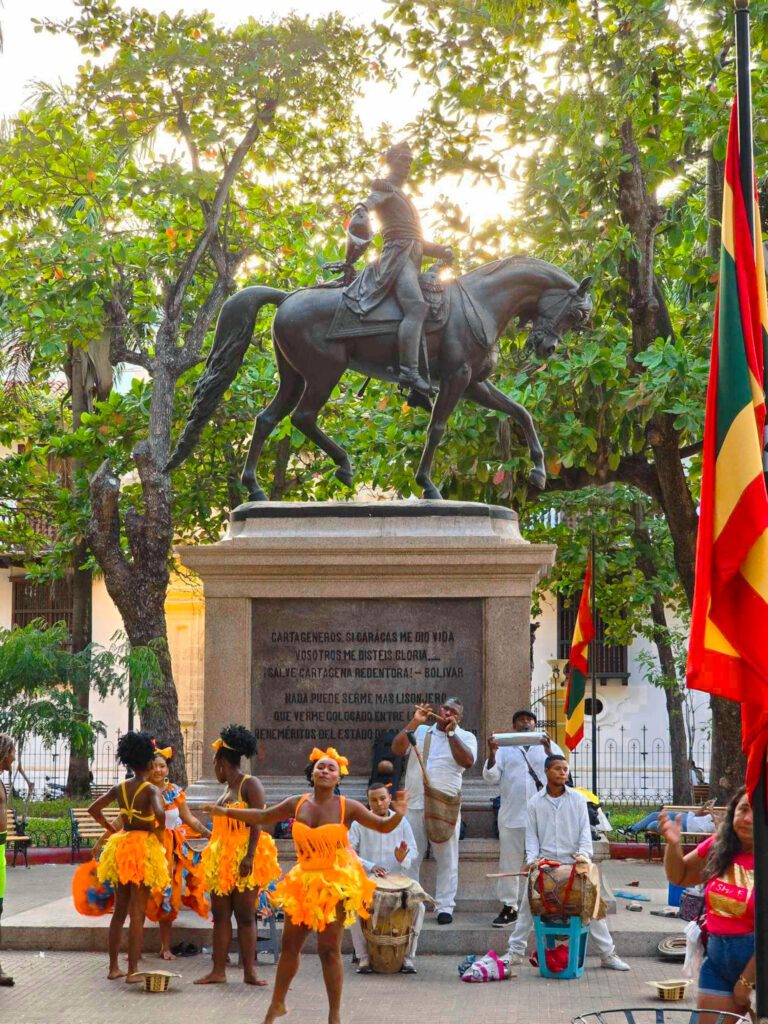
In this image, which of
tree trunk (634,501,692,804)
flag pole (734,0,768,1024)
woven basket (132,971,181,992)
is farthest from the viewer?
tree trunk (634,501,692,804)

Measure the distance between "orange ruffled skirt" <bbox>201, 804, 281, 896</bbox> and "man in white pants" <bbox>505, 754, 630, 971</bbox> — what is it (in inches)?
66.6

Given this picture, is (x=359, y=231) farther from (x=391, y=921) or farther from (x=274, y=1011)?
(x=274, y=1011)

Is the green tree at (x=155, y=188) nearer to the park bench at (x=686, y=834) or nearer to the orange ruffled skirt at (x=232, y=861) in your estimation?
the park bench at (x=686, y=834)

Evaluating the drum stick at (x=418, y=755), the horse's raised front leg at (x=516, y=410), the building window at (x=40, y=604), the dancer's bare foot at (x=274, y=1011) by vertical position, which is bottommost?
the dancer's bare foot at (x=274, y=1011)

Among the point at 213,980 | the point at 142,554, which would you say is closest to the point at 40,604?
the point at 142,554

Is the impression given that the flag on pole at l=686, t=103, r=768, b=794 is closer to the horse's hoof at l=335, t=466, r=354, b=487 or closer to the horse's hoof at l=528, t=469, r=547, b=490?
the horse's hoof at l=528, t=469, r=547, b=490

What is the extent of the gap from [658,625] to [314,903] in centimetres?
2008

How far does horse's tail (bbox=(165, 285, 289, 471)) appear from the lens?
12586 mm

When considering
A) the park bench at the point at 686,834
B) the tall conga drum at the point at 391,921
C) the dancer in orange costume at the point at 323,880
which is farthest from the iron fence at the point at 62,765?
the dancer in orange costume at the point at 323,880

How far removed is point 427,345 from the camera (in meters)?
12.2

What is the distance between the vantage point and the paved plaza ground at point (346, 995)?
27.7 ft

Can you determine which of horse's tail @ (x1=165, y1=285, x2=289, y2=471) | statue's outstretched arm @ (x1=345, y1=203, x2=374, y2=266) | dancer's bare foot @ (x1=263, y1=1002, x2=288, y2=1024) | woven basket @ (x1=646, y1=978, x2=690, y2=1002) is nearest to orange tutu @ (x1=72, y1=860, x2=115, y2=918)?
dancer's bare foot @ (x1=263, y1=1002, x2=288, y2=1024)

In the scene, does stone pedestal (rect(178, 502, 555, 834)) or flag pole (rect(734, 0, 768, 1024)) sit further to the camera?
stone pedestal (rect(178, 502, 555, 834))

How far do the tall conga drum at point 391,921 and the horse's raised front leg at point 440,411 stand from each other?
3.79 m
